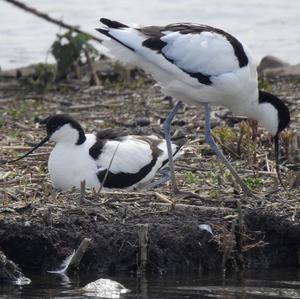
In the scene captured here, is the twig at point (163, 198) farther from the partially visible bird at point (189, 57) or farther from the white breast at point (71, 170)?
the white breast at point (71, 170)

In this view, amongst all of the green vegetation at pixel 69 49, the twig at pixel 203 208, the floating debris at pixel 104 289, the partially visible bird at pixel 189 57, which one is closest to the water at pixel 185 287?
the floating debris at pixel 104 289

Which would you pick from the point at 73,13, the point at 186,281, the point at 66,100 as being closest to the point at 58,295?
the point at 186,281

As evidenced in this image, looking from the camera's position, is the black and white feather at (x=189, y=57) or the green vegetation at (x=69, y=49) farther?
the green vegetation at (x=69, y=49)

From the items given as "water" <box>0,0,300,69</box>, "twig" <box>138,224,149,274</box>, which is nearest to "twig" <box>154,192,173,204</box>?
"twig" <box>138,224,149,274</box>

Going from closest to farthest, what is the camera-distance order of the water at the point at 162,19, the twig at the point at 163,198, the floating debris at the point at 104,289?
the floating debris at the point at 104,289
the twig at the point at 163,198
the water at the point at 162,19

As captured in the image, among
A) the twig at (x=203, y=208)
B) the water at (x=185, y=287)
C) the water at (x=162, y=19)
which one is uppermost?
the water at (x=162, y=19)

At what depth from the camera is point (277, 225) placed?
341 inches

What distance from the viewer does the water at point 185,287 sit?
7715 millimetres

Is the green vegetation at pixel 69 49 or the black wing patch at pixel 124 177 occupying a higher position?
the green vegetation at pixel 69 49

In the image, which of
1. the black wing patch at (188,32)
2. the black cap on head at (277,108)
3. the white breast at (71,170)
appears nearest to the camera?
the black wing patch at (188,32)

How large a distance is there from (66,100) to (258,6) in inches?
244

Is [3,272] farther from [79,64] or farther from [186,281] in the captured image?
[79,64]

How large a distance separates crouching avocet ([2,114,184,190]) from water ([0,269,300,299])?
152cm

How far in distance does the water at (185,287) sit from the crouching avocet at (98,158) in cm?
152
